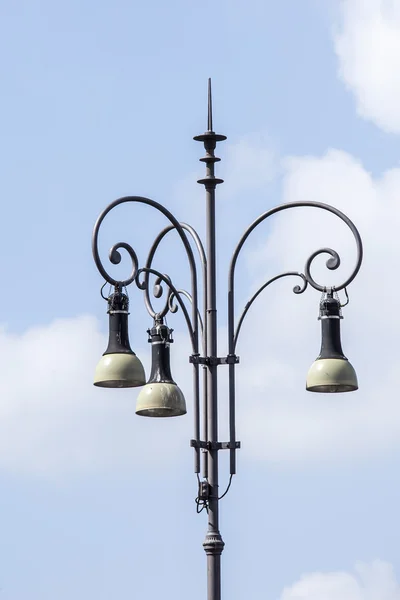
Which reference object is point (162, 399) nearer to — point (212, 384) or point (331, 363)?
point (212, 384)

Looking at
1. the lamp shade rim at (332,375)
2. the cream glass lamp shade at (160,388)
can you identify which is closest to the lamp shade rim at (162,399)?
Result: the cream glass lamp shade at (160,388)

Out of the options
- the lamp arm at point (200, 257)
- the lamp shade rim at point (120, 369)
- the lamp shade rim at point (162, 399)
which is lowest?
the lamp shade rim at point (162, 399)

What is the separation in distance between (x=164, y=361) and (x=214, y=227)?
117cm

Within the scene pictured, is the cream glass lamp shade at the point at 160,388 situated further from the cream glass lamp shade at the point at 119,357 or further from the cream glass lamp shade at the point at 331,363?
the cream glass lamp shade at the point at 331,363

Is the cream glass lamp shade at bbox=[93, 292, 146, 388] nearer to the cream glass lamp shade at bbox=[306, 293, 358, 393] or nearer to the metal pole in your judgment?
the metal pole

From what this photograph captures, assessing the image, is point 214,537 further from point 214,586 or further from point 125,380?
point 125,380

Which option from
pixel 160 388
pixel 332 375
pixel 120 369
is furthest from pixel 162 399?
pixel 332 375

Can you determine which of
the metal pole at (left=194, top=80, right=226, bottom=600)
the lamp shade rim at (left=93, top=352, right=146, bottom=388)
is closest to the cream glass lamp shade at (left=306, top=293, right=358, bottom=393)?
the metal pole at (left=194, top=80, right=226, bottom=600)

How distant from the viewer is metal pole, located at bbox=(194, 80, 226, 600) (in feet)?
55.6

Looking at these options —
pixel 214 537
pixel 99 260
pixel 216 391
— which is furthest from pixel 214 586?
pixel 99 260

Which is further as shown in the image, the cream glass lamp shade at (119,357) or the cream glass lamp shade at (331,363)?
the cream glass lamp shade at (331,363)

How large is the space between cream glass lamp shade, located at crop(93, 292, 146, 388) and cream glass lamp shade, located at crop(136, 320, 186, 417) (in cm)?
12

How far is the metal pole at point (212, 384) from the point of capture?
55.6 ft

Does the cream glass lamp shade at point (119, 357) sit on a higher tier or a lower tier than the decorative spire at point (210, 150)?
lower
